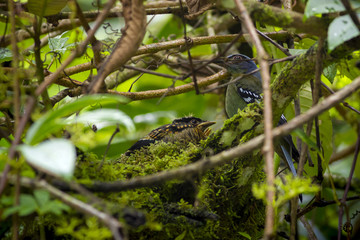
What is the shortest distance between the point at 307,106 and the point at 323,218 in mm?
1256

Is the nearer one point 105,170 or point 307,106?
point 105,170

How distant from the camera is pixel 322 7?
1.20 metres

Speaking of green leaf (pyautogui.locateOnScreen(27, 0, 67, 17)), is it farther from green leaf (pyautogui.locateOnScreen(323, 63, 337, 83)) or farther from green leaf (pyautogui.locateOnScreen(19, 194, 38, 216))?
Answer: green leaf (pyautogui.locateOnScreen(323, 63, 337, 83))

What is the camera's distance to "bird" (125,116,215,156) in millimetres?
2455

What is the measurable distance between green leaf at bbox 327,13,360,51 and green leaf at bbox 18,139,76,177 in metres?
0.78

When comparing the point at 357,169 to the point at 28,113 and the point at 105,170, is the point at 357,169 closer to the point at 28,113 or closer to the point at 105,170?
the point at 105,170

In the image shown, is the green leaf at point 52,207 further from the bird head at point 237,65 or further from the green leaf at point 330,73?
the bird head at point 237,65

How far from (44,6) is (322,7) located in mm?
1134

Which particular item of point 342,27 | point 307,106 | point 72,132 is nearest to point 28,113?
point 72,132

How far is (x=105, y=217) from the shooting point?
2.69 ft

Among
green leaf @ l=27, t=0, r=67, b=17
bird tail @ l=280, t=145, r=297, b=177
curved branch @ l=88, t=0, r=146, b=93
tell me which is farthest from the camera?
bird tail @ l=280, t=145, r=297, b=177

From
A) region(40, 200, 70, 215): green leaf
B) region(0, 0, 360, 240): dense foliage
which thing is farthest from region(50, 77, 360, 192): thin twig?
region(40, 200, 70, 215): green leaf

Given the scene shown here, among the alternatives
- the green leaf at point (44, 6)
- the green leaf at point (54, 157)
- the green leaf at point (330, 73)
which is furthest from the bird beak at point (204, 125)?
the green leaf at point (54, 157)

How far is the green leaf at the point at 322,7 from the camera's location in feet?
3.88
